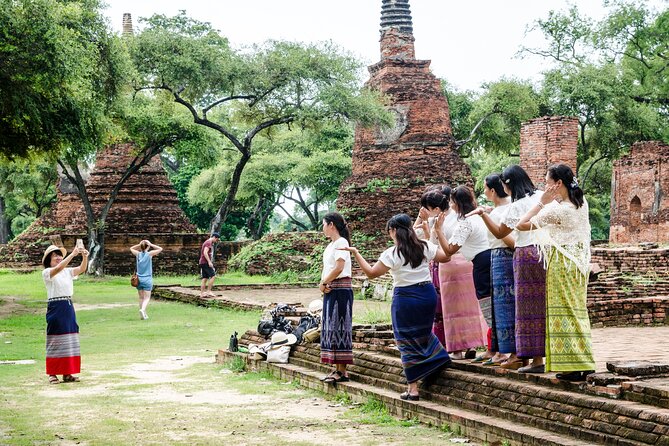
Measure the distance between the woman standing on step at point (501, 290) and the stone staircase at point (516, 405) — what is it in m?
0.20

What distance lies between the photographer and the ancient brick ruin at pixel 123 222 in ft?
92.8

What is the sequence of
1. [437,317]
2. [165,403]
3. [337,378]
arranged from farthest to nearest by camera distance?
[337,378], [165,403], [437,317]

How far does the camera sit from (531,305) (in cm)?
653

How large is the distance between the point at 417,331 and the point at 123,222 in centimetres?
2313

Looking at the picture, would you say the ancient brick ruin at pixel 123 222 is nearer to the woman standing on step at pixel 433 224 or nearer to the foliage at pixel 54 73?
the foliage at pixel 54 73

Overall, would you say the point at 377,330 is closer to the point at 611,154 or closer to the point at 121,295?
the point at 121,295

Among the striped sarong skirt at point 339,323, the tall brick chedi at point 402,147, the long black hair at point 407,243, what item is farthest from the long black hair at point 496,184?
the tall brick chedi at point 402,147

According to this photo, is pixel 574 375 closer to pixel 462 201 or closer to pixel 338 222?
pixel 462 201

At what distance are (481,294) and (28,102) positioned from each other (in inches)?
398

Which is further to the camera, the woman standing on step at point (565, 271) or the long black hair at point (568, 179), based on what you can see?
the long black hair at point (568, 179)

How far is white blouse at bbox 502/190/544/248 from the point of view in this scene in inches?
259

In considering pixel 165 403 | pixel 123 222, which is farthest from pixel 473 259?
pixel 123 222

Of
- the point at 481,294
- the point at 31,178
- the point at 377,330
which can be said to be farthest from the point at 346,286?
the point at 31,178

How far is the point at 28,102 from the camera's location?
1546 centimetres
